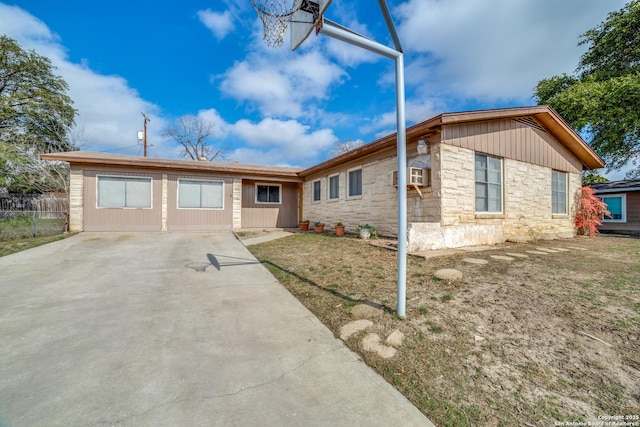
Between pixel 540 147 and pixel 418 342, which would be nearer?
pixel 418 342

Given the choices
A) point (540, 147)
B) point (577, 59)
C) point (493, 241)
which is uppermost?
point (577, 59)

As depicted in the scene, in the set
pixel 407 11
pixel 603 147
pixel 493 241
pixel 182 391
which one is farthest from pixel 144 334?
pixel 603 147

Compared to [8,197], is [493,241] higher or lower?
lower

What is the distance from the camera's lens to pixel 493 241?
745 cm

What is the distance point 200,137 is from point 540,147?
2671 centimetres

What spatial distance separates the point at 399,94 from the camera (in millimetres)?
2883

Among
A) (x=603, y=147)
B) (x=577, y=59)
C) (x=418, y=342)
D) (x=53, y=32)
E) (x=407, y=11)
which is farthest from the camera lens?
(x=577, y=59)

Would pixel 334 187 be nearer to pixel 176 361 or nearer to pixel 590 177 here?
pixel 176 361

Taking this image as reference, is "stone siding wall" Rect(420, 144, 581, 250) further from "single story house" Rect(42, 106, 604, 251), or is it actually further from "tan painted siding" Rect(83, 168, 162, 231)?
"tan painted siding" Rect(83, 168, 162, 231)

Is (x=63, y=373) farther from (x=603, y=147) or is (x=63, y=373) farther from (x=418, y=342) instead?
(x=603, y=147)

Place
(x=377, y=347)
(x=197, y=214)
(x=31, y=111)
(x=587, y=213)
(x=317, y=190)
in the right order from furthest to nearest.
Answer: (x=31, y=111), (x=317, y=190), (x=197, y=214), (x=587, y=213), (x=377, y=347)

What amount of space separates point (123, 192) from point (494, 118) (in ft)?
45.7

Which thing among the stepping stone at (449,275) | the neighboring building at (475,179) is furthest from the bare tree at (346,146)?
the stepping stone at (449,275)

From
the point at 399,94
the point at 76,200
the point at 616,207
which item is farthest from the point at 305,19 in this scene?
the point at 616,207
